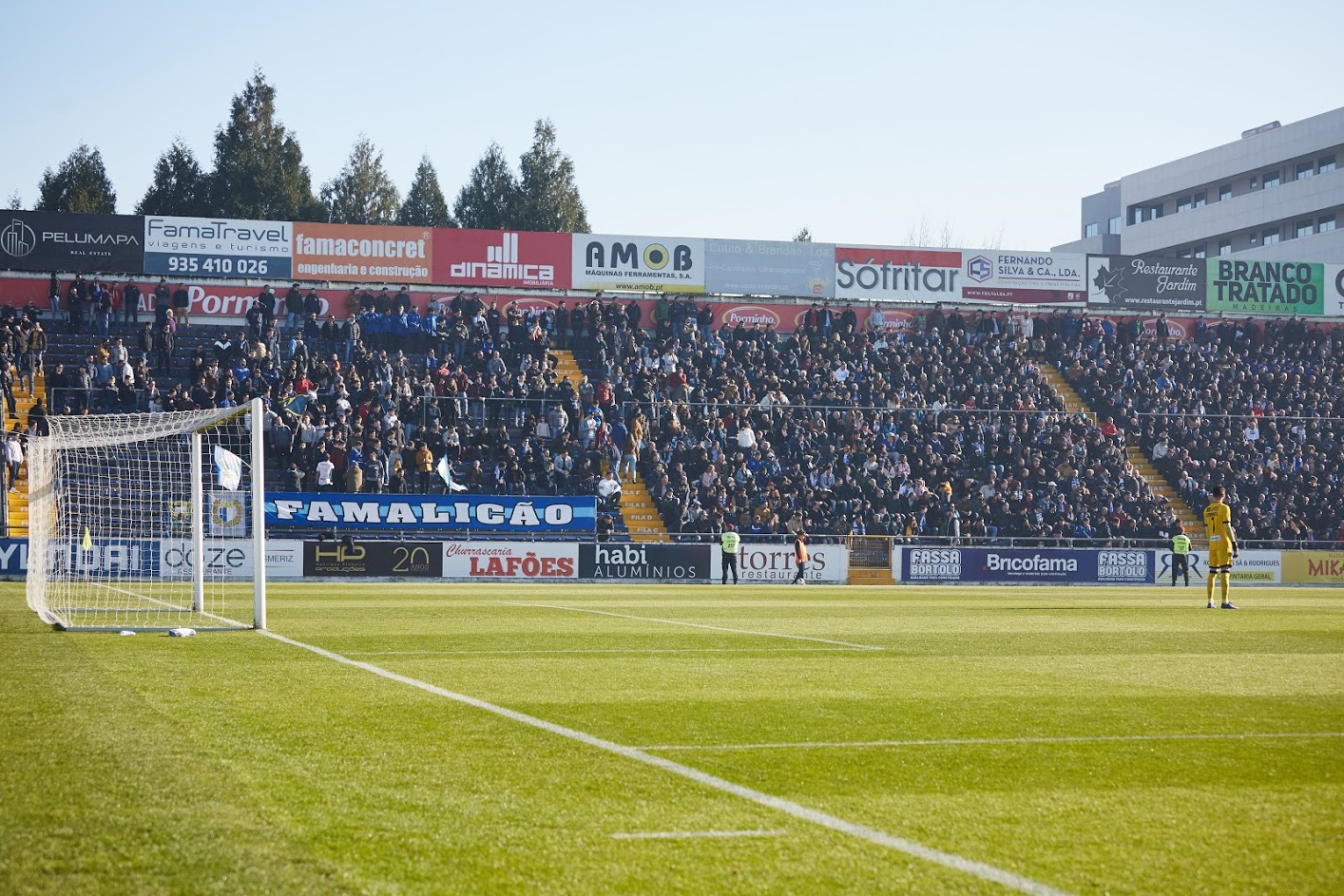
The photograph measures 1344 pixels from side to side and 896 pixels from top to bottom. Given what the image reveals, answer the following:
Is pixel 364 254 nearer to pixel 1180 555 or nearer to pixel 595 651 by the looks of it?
pixel 1180 555

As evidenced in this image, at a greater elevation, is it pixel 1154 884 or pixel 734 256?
pixel 734 256

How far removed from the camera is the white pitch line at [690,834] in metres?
5.41

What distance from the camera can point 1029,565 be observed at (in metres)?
40.9

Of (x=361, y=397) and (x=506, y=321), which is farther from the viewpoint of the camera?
(x=506, y=321)

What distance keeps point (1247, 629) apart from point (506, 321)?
32.1 m

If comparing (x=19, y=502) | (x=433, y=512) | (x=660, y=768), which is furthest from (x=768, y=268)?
(x=660, y=768)

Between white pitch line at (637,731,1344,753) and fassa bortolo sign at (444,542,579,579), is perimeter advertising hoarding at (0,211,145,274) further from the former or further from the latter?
white pitch line at (637,731,1344,753)

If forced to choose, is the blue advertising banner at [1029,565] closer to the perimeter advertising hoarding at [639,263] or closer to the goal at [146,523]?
the perimeter advertising hoarding at [639,263]

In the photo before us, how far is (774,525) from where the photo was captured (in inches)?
1538

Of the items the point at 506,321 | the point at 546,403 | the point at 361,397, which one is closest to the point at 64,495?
the point at 361,397

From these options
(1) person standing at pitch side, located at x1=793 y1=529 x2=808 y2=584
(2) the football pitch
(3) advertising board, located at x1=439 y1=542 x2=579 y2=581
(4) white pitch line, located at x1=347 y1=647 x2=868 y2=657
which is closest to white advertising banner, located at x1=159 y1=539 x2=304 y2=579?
(3) advertising board, located at x1=439 y1=542 x2=579 y2=581

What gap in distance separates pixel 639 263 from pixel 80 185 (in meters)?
49.3

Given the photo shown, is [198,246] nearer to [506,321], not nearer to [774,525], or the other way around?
[506,321]

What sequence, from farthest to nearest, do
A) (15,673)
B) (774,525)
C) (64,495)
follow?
(774,525) < (64,495) < (15,673)
